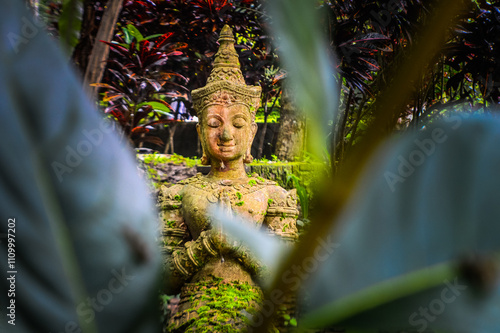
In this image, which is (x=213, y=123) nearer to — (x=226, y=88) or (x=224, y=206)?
(x=226, y=88)

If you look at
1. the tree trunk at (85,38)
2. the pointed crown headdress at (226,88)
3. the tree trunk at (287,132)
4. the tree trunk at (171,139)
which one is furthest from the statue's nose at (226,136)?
the tree trunk at (171,139)

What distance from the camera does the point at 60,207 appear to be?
188 mm

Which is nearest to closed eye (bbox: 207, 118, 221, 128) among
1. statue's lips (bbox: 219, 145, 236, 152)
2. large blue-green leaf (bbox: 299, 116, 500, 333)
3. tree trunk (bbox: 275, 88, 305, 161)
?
statue's lips (bbox: 219, 145, 236, 152)

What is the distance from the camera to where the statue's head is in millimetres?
1670

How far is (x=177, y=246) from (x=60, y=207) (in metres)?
1.48

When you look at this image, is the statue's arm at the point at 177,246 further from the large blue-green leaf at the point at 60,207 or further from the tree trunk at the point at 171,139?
the tree trunk at the point at 171,139

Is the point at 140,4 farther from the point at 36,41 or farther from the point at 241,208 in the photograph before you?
the point at 36,41

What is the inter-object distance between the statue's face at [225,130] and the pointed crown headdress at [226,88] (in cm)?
4

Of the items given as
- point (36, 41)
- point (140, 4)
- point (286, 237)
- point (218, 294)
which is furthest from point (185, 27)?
point (36, 41)

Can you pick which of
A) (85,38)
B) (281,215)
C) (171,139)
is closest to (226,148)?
(281,215)

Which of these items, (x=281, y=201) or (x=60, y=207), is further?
(x=281, y=201)

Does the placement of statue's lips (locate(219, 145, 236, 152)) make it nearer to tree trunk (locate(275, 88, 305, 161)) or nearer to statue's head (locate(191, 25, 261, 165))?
statue's head (locate(191, 25, 261, 165))

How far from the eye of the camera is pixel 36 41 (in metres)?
0.18

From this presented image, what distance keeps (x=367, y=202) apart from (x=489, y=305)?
0.23ft
